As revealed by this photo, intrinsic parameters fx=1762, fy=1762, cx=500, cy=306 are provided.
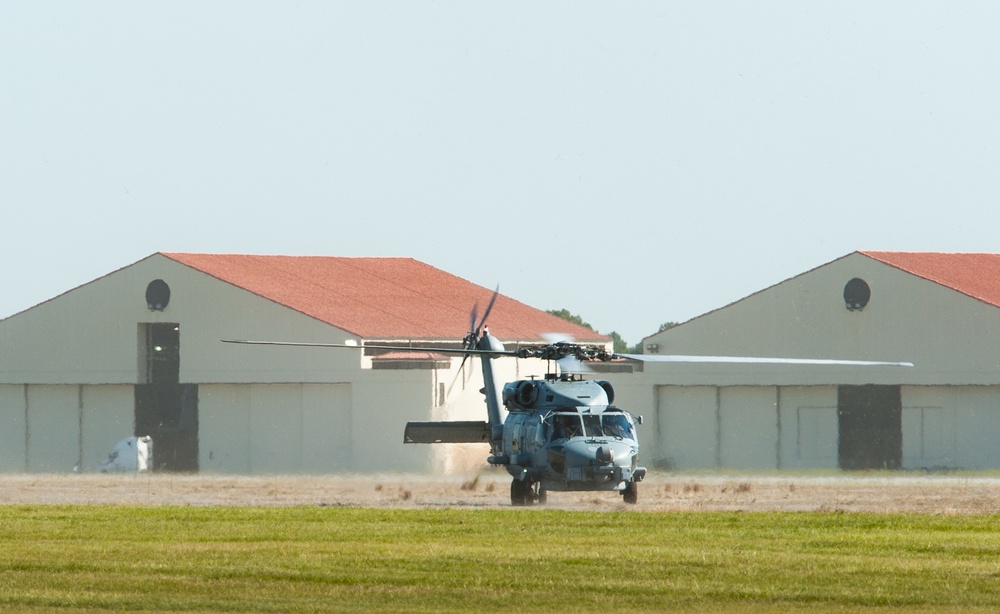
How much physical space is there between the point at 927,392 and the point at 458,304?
18180 millimetres

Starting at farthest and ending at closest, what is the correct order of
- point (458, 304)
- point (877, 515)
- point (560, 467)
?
point (458, 304)
point (560, 467)
point (877, 515)

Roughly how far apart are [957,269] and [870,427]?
7.52m

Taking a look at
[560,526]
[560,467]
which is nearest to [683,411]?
[560,467]

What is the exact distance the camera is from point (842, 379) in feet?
167

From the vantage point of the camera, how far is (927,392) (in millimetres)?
49812

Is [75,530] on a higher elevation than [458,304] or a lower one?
lower

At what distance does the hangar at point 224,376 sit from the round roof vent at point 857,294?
34.1 ft

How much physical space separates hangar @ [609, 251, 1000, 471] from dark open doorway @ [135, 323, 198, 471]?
13294 mm

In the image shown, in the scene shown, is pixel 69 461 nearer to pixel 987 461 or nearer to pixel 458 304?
pixel 458 304

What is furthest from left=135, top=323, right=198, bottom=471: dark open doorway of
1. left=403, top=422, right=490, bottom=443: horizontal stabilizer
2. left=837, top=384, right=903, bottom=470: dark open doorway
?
left=403, top=422, right=490, bottom=443: horizontal stabilizer

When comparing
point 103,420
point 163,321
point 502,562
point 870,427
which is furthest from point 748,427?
point 502,562

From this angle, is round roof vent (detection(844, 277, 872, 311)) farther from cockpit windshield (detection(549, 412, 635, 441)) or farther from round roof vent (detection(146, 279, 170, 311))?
round roof vent (detection(146, 279, 170, 311))

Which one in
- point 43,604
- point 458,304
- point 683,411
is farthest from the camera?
point 458,304

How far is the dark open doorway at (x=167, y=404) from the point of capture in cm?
5409
